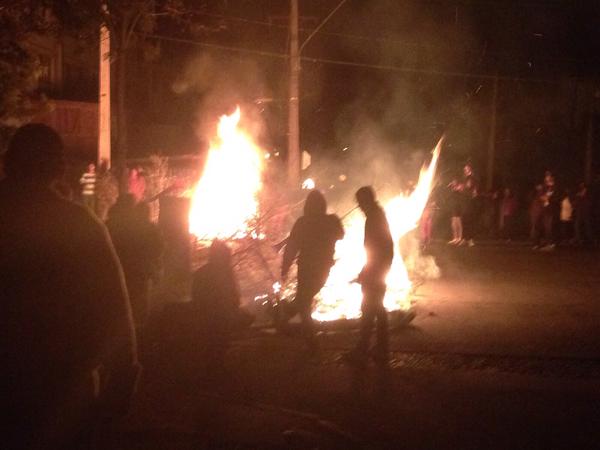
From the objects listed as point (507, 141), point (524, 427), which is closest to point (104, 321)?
point (524, 427)

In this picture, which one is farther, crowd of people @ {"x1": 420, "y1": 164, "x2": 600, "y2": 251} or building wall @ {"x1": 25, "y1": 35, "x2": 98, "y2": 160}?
building wall @ {"x1": 25, "y1": 35, "x2": 98, "y2": 160}

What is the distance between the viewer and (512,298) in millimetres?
12320

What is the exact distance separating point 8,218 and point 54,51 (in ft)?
71.5

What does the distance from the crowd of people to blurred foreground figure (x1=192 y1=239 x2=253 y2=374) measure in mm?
11907

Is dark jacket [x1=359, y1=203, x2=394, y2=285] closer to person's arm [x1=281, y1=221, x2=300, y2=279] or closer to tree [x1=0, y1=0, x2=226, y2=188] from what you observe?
person's arm [x1=281, y1=221, x2=300, y2=279]

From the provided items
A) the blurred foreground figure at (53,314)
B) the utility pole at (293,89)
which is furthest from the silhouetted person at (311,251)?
the utility pole at (293,89)

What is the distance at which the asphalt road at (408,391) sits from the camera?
5.84m

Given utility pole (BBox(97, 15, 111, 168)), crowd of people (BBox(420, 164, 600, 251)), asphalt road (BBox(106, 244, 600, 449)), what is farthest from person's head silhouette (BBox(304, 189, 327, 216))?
crowd of people (BBox(420, 164, 600, 251))

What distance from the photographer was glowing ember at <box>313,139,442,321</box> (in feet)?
32.8

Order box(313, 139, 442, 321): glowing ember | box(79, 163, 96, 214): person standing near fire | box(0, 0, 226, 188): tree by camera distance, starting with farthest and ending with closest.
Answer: box(79, 163, 96, 214): person standing near fire → box(0, 0, 226, 188): tree → box(313, 139, 442, 321): glowing ember

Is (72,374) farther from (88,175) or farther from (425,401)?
(88,175)

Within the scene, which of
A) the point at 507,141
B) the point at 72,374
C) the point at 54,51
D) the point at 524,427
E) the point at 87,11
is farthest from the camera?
the point at 507,141

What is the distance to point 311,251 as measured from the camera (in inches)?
327

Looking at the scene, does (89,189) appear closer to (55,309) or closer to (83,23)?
(83,23)
